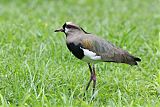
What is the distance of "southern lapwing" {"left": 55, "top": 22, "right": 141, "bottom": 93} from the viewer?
5.96 meters

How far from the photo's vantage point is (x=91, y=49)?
6035 millimetres

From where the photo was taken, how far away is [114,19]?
10.5 m

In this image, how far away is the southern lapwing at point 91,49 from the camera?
5.96 m

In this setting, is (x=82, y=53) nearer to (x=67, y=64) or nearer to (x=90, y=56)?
(x=90, y=56)

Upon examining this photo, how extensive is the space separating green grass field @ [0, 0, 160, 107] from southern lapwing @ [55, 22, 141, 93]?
1.10 feet

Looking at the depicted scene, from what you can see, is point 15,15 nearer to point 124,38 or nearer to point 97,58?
point 124,38

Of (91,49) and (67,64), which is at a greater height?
(91,49)

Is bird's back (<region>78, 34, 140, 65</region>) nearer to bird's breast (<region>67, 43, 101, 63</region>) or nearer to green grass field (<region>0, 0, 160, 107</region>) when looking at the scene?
bird's breast (<region>67, 43, 101, 63</region>)

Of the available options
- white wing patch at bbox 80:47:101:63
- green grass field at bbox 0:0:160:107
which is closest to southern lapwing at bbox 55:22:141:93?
white wing patch at bbox 80:47:101:63

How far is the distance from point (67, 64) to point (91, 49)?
1180 mm

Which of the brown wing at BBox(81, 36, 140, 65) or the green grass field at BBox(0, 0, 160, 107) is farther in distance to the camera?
the brown wing at BBox(81, 36, 140, 65)

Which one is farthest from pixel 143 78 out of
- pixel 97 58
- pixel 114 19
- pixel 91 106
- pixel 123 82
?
pixel 114 19

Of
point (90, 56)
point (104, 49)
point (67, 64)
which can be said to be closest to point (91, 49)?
point (90, 56)

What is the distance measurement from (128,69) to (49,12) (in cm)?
420
